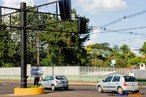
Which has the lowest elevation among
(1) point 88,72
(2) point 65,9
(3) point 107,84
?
(3) point 107,84

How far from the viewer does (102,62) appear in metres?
117

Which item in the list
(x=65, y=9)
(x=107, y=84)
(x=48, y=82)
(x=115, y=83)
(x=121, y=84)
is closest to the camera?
(x=65, y=9)

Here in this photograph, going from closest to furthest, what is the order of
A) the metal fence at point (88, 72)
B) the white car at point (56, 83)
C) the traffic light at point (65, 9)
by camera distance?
the traffic light at point (65, 9) < the white car at point (56, 83) < the metal fence at point (88, 72)

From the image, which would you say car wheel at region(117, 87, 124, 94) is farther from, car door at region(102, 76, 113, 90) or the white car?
the white car

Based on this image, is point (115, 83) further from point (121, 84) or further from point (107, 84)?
point (107, 84)

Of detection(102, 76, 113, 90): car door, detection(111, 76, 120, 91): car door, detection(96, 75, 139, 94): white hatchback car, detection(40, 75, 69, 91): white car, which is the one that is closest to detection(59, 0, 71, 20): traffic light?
detection(96, 75, 139, 94): white hatchback car

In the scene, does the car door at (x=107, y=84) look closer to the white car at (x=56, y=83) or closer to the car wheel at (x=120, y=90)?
the car wheel at (x=120, y=90)

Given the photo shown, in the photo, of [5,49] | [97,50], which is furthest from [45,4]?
[97,50]

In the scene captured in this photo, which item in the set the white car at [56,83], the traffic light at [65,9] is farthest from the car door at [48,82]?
the traffic light at [65,9]

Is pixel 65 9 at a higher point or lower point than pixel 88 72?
higher

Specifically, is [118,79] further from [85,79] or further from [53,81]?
[85,79]

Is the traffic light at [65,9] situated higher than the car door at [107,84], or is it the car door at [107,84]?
the traffic light at [65,9]

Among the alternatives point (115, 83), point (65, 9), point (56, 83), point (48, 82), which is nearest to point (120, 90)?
point (115, 83)

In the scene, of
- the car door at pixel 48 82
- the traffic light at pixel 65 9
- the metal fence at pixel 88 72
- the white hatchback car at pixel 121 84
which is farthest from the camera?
the metal fence at pixel 88 72
